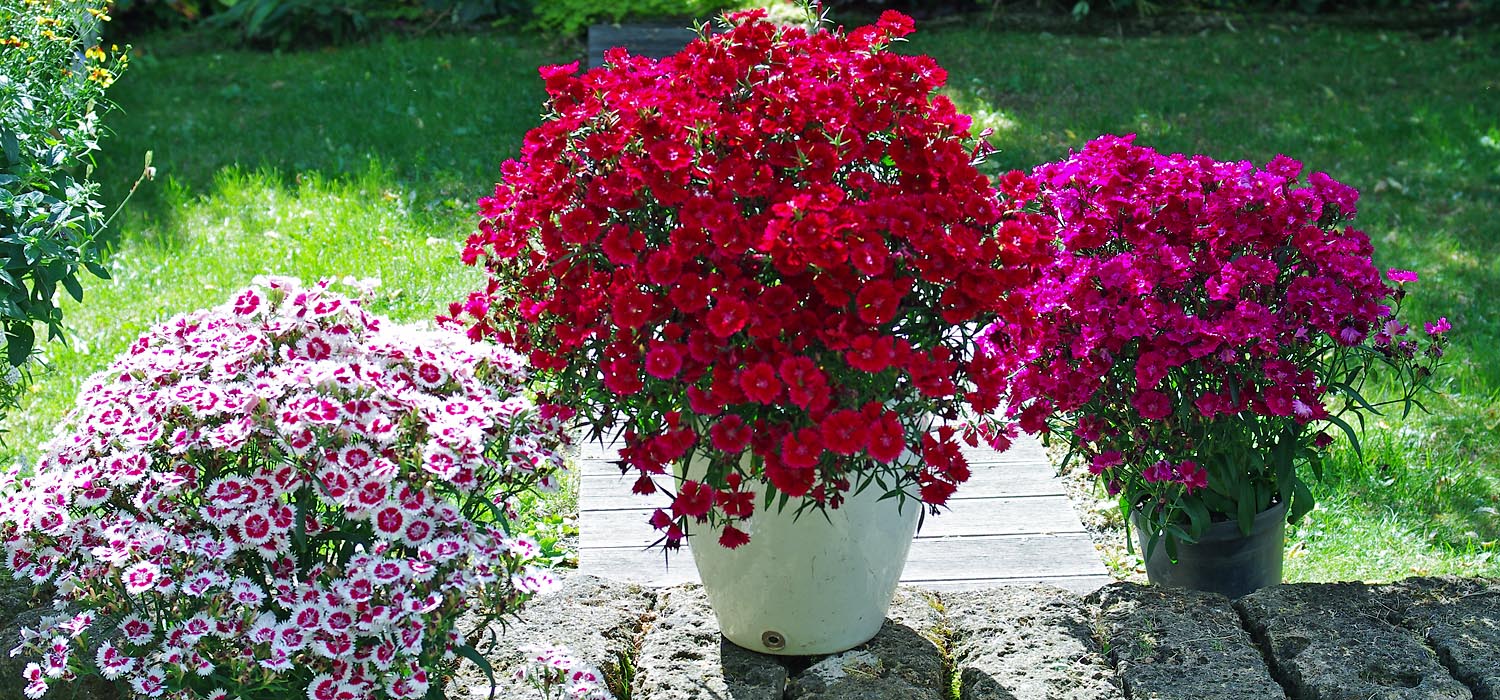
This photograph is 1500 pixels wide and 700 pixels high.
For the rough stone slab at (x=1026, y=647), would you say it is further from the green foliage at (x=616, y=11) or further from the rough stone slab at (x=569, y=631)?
the green foliage at (x=616, y=11)

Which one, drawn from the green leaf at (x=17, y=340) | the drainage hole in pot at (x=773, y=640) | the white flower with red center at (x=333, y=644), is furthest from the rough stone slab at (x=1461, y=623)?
the green leaf at (x=17, y=340)

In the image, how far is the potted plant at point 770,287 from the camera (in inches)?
83.7

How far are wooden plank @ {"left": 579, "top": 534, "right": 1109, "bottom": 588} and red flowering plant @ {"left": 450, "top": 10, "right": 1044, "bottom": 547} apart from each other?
72cm

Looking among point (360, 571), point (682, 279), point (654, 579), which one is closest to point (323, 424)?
point (360, 571)

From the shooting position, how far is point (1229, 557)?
2.85m

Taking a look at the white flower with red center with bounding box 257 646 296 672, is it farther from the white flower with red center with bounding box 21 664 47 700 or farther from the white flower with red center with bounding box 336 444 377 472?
the white flower with red center with bounding box 21 664 47 700

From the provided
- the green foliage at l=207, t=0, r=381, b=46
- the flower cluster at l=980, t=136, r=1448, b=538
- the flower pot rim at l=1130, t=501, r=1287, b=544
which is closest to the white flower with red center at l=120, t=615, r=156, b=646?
the flower cluster at l=980, t=136, r=1448, b=538

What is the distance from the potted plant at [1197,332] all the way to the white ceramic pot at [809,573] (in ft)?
1.27

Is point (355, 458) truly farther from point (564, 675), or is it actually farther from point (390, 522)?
point (564, 675)

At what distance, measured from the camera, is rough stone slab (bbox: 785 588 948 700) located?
96.8 inches

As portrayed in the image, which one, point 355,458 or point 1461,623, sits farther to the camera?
point 1461,623

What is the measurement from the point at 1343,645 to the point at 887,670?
2.65ft

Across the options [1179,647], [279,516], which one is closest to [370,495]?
[279,516]

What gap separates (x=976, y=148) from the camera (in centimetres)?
262
